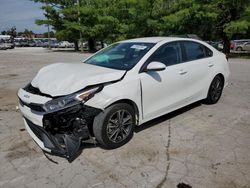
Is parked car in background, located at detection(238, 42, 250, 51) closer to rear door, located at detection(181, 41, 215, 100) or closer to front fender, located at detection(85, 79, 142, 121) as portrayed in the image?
rear door, located at detection(181, 41, 215, 100)

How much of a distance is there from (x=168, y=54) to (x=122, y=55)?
811 mm

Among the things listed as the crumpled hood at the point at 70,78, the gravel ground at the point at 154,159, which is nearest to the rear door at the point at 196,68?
the gravel ground at the point at 154,159

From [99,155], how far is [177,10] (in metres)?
20.8

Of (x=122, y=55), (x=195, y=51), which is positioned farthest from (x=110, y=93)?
(x=195, y=51)

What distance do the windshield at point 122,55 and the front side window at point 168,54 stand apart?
0.17 metres

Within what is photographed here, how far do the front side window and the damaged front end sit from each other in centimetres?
136

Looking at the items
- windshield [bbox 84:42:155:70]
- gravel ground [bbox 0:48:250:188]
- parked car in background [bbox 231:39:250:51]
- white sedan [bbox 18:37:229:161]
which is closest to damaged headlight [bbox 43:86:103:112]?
white sedan [bbox 18:37:229:161]

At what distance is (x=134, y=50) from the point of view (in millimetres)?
4707

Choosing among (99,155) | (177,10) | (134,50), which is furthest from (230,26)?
(99,155)

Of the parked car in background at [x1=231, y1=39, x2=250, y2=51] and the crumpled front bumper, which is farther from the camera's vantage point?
the parked car in background at [x1=231, y1=39, x2=250, y2=51]

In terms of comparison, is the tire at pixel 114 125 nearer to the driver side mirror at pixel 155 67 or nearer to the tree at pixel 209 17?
the driver side mirror at pixel 155 67

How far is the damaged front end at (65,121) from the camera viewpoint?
3.46 meters

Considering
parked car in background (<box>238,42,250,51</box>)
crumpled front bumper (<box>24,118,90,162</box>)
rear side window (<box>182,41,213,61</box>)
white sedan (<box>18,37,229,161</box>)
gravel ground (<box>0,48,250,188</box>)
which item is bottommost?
parked car in background (<box>238,42,250,51</box>)

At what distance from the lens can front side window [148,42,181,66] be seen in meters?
4.56
